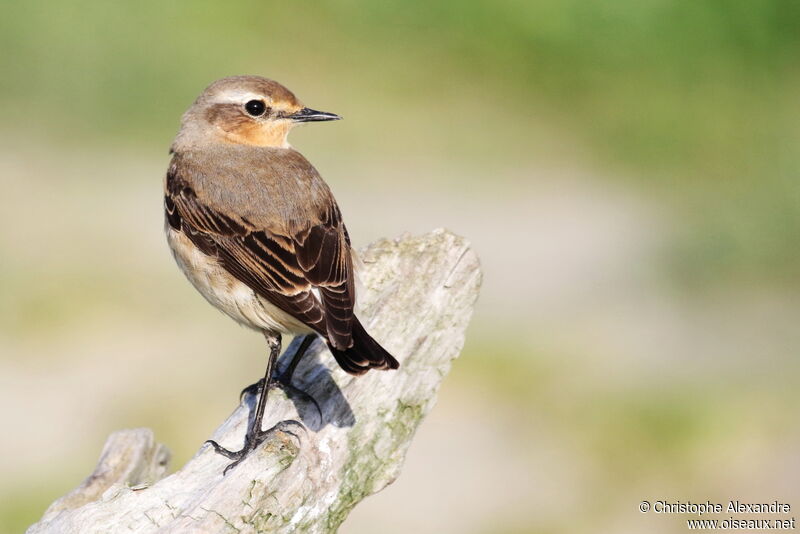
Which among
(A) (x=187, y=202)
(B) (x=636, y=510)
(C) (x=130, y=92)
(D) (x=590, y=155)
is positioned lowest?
(B) (x=636, y=510)

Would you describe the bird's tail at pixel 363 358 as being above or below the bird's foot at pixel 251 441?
above

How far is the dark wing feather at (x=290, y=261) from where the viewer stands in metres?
6.04

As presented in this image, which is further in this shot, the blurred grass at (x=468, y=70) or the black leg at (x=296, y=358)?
the blurred grass at (x=468, y=70)

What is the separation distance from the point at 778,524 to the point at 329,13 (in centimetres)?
946

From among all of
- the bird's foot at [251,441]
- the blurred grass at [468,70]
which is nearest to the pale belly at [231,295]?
the bird's foot at [251,441]

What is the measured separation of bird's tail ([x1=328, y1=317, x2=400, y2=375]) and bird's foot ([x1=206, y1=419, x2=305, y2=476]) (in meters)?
0.38

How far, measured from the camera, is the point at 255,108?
7.19m

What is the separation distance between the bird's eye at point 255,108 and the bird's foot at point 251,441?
6.14 feet

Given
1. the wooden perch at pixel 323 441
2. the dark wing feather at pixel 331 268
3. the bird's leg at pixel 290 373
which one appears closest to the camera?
the wooden perch at pixel 323 441

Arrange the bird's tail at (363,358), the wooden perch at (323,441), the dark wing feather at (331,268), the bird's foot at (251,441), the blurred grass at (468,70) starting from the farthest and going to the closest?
the blurred grass at (468,70)
the dark wing feather at (331,268)
the bird's foot at (251,441)
the bird's tail at (363,358)
the wooden perch at (323,441)

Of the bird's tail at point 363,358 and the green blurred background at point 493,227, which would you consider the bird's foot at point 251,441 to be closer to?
the bird's tail at point 363,358

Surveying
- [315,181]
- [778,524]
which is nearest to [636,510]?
[778,524]

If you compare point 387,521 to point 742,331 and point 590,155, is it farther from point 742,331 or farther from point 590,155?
point 590,155

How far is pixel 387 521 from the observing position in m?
8.87
